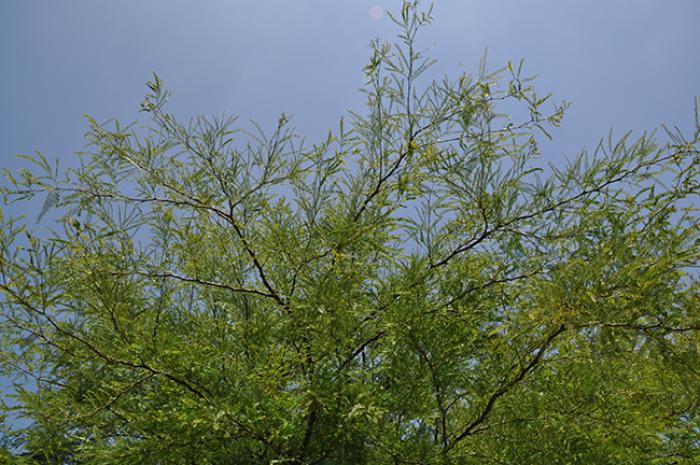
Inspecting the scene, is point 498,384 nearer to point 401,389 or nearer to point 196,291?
point 401,389

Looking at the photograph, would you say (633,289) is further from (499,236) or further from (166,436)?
(166,436)

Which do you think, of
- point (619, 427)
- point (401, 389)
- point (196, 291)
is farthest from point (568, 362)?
point (196, 291)

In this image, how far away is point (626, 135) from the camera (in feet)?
8.03

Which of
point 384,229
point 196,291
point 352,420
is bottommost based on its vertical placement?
point 352,420

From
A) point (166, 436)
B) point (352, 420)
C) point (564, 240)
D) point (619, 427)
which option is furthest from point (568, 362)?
point (166, 436)

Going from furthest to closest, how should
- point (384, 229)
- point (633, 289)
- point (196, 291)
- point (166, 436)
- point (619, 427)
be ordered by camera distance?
point (196, 291)
point (384, 229)
point (166, 436)
point (619, 427)
point (633, 289)

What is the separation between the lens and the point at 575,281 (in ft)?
5.92

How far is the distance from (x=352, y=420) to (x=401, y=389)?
0.26m

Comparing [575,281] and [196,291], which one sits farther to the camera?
[196,291]

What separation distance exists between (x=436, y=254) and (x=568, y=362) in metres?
0.74

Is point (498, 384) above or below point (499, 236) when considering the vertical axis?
below

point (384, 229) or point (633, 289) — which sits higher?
point (384, 229)

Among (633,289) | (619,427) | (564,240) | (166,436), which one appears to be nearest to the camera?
(633,289)

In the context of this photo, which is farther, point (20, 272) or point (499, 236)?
point (499, 236)
